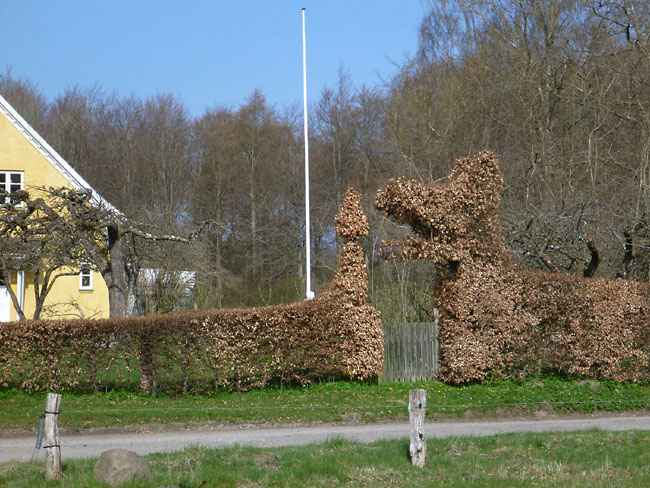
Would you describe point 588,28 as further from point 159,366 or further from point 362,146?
point 159,366

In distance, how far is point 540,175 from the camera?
25109mm

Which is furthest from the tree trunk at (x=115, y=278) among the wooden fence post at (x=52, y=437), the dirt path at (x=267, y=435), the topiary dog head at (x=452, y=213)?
the wooden fence post at (x=52, y=437)

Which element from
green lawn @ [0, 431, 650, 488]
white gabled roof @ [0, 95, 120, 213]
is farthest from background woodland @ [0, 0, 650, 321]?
green lawn @ [0, 431, 650, 488]

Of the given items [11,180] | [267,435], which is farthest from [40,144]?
[267,435]

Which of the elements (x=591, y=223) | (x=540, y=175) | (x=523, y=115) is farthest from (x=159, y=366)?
(x=523, y=115)

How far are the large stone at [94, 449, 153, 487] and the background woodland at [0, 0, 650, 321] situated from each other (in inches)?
394

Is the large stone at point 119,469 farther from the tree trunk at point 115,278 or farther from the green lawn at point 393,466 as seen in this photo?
the tree trunk at point 115,278

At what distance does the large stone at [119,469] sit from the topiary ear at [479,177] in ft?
33.3

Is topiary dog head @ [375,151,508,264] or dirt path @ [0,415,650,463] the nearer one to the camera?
dirt path @ [0,415,650,463]

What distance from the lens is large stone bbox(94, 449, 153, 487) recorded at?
25.9ft

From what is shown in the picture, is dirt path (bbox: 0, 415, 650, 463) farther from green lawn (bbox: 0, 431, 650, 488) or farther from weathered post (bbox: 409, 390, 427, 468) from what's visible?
weathered post (bbox: 409, 390, 427, 468)

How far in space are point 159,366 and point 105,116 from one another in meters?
34.3

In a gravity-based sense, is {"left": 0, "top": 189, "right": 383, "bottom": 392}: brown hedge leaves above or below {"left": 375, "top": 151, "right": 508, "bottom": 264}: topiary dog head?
below

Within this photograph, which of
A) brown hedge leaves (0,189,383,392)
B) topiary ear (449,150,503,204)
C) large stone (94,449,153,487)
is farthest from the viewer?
topiary ear (449,150,503,204)
